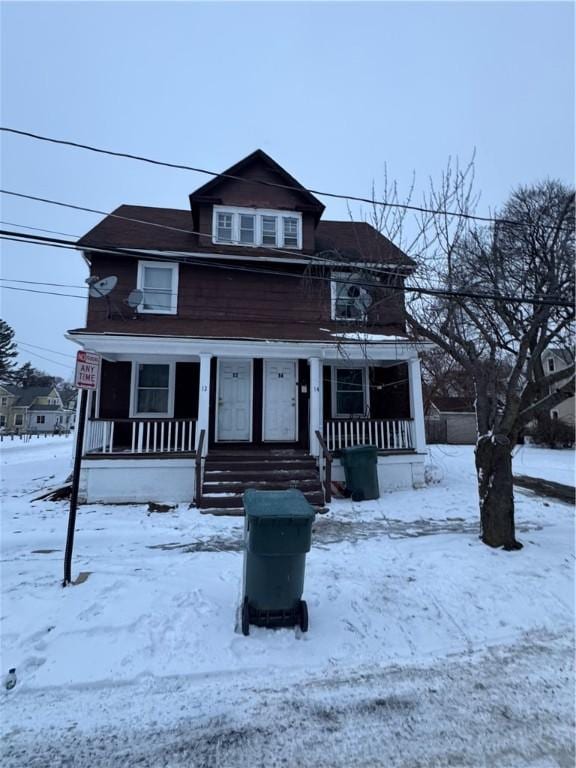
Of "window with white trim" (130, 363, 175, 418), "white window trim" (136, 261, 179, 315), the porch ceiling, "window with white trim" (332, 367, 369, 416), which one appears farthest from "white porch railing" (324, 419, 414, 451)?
"white window trim" (136, 261, 179, 315)

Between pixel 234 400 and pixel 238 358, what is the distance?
3.81 ft

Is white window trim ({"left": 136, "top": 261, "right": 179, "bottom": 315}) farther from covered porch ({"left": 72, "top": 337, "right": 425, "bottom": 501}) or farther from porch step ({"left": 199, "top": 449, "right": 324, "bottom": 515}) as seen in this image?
porch step ({"left": 199, "top": 449, "right": 324, "bottom": 515})

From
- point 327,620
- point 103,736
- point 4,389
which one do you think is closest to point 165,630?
point 103,736

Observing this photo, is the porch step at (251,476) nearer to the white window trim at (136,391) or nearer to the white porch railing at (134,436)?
the white porch railing at (134,436)

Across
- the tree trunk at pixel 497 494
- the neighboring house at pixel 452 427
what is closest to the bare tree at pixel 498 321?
the tree trunk at pixel 497 494

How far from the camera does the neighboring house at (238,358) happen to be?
8.30 meters

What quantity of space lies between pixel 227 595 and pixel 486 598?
2788mm

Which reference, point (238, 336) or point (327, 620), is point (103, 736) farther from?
point (238, 336)

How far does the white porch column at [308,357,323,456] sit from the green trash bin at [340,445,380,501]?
1032mm

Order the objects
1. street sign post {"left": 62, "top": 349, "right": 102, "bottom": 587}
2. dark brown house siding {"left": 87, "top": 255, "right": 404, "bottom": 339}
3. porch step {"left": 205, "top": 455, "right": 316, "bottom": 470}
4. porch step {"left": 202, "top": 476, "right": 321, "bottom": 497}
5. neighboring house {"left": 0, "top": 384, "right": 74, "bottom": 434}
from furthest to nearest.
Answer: neighboring house {"left": 0, "top": 384, "right": 74, "bottom": 434} → dark brown house siding {"left": 87, "top": 255, "right": 404, "bottom": 339} → porch step {"left": 205, "top": 455, "right": 316, "bottom": 470} → porch step {"left": 202, "top": 476, "right": 321, "bottom": 497} → street sign post {"left": 62, "top": 349, "right": 102, "bottom": 587}

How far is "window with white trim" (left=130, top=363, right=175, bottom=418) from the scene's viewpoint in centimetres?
1003

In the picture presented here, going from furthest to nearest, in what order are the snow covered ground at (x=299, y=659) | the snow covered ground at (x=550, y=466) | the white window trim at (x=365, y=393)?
the snow covered ground at (x=550, y=466) < the white window trim at (x=365, y=393) < the snow covered ground at (x=299, y=659)

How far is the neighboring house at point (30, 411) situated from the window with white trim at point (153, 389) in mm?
58232

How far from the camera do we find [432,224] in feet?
21.2
